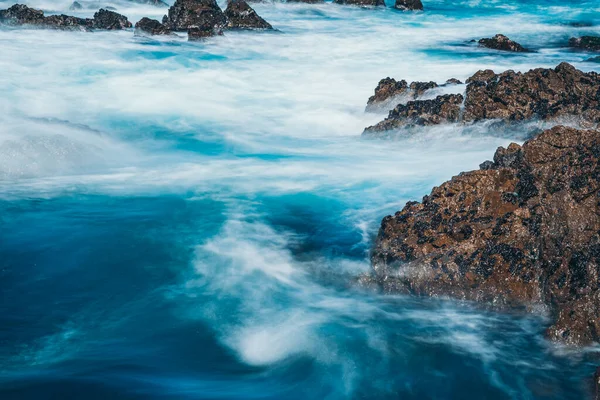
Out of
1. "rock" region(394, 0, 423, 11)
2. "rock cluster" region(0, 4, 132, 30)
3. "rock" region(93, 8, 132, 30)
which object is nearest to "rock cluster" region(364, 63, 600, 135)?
"rock" region(93, 8, 132, 30)

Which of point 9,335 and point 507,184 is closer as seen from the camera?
point 9,335

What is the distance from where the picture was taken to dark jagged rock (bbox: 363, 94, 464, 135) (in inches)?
414

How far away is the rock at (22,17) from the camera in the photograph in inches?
855

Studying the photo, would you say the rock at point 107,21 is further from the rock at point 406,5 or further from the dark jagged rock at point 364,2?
the rock at point 406,5

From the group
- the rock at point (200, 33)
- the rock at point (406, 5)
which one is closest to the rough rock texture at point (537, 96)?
the rock at point (200, 33)

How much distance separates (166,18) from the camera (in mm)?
22391

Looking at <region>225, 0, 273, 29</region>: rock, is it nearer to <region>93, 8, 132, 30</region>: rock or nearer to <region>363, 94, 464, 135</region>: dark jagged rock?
<region>93, 8, 132, 30</region>: rock

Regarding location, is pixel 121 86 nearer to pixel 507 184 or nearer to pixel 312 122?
pixel 312 122

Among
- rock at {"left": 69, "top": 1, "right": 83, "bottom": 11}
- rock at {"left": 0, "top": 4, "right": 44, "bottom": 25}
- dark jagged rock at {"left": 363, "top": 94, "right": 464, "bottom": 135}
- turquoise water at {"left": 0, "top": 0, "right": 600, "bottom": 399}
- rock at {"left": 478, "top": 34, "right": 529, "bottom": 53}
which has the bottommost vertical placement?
turquoise water at {"left": 0, "top": 0, "right": 600, "bottom": 399}

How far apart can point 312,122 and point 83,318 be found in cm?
790

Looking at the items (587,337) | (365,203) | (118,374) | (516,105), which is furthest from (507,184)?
(516,105)

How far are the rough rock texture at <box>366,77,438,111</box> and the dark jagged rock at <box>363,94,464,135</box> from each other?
0.80 m

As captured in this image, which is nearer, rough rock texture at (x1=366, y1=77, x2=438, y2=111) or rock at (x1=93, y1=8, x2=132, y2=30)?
rough rock texture at (x1=366, y1=77, x2=438, y2=111)

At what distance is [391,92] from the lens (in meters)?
12.3
